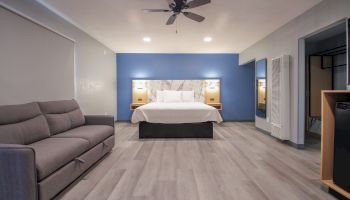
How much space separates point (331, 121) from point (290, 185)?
838 millimetres

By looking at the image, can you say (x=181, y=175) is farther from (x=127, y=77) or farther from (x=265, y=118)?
(x=127, y=77)

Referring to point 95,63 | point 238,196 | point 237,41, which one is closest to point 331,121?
point 238,196

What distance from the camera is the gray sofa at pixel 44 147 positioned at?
1596 millimetres

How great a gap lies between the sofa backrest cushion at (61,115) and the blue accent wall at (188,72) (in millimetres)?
3558

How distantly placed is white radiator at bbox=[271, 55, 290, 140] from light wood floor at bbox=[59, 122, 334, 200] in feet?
1.03

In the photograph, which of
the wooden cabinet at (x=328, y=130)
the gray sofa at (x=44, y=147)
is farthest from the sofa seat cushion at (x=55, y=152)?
the wooden cabinet at (x=328, y=130)

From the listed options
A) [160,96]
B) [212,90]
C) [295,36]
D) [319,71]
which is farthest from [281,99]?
[160,96]

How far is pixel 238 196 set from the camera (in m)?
2.03

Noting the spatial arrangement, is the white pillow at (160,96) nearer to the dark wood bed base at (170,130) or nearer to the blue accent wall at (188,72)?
the blue accent wall at (188,72)

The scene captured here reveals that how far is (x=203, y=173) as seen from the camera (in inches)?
103

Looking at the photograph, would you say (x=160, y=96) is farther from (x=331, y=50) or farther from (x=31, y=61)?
(x=331, y=50)

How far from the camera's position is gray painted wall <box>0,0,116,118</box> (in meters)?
2.99

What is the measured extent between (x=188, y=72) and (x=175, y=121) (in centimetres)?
305

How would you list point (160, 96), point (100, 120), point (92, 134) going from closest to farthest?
point (92, 134) → point (100, 120) → point (160, 96)
